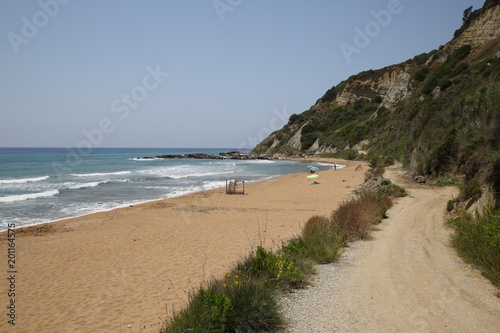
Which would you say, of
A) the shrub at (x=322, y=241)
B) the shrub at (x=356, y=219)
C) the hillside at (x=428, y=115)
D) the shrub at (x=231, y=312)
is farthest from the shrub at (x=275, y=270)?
the hillside at (x=428, y=115)

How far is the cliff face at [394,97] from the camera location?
132 ft

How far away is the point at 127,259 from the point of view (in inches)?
369

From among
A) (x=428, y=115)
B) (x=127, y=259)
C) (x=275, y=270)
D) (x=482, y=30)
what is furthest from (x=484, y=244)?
(x=482, y=30)

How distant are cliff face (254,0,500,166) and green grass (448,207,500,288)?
1394cm

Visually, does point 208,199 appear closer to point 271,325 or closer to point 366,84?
point 271,325

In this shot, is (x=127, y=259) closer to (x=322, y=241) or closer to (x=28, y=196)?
(x=322, y=241)

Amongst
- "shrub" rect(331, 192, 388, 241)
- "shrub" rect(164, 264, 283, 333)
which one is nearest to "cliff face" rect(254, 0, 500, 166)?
"shrub" rect(331, 192, 388, 241)

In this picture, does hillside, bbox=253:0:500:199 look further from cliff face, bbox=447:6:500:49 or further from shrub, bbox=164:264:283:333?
shrub, bbox=164:264:283:333

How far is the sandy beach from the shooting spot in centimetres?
612

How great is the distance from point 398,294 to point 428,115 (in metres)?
24.3

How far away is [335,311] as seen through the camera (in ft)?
15.5

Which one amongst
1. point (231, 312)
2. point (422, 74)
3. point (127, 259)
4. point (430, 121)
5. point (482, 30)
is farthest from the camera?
point (422, 74)

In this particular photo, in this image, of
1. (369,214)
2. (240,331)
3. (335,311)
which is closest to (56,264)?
(240,331)

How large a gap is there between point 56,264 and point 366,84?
99.6 m
